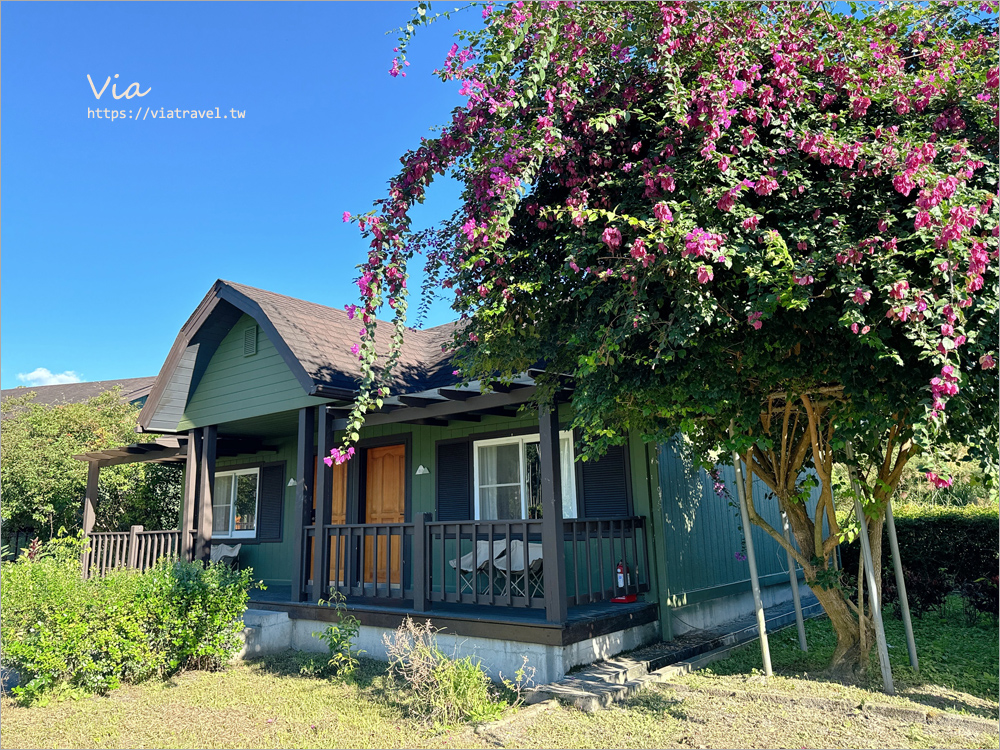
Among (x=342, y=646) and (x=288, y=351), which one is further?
(x=288, y=351)

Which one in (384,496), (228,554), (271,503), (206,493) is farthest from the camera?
(271,503)

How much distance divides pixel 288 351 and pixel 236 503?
5191 mm

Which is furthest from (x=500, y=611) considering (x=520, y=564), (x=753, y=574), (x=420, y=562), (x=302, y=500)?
(x=302, y=500)

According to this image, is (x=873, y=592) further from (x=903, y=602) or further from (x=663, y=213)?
(x=663, y=213)

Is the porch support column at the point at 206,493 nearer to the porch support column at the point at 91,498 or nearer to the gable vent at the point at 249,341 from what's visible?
the gable vent at the point at 249,341

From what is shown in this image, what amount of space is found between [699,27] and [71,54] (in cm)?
765

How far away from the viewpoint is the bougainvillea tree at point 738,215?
12.1ft

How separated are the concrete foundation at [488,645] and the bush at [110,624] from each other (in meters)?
0.75

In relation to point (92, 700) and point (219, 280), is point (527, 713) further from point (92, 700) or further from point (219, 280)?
point (219, 280)

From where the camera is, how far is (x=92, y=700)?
524 cm

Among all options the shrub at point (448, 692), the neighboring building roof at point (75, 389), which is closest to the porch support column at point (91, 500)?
the shrub at point (448, 692)

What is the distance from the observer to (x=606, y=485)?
7324 millimetres

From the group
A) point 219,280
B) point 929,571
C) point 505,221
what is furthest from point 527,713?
point 219,280

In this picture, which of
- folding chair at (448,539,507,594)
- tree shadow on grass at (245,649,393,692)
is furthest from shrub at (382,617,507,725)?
folding chair at (448,539,507,594)
